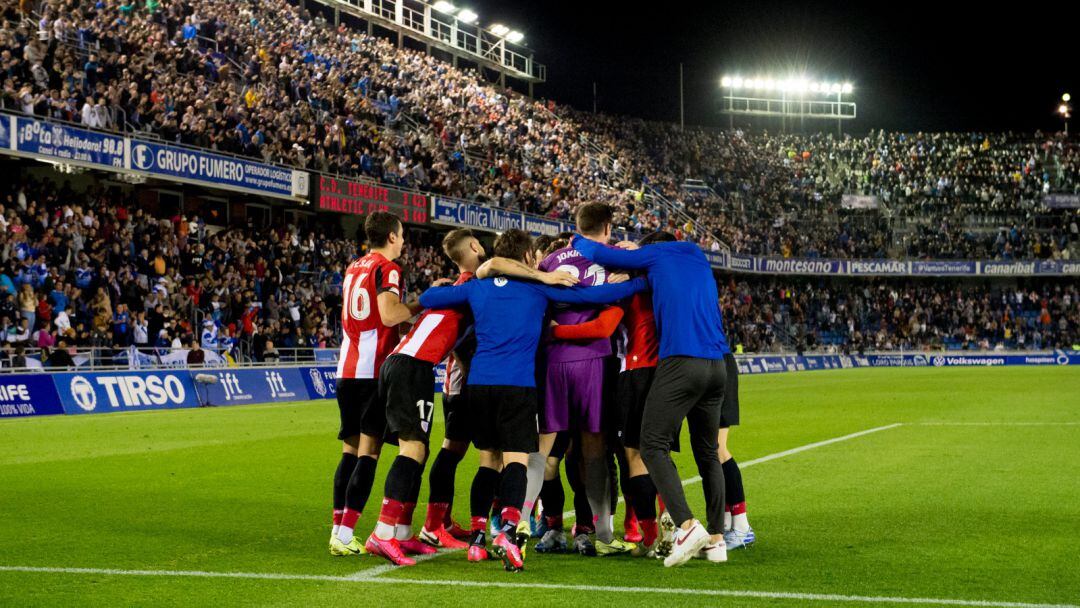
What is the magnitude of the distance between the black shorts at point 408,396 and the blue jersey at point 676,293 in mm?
1381

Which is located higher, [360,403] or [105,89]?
[105,89]

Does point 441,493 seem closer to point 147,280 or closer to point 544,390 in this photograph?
point 544,390

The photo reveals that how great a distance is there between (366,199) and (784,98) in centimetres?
5520

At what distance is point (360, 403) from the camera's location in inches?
326

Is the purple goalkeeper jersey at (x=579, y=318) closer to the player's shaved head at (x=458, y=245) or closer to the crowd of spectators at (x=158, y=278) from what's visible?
the player's shaved head at (x=458, y=245)

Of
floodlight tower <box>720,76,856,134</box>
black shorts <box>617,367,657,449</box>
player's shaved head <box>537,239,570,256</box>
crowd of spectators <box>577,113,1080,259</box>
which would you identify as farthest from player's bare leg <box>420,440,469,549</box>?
floodlight tower <box>720,76,856,134</box>

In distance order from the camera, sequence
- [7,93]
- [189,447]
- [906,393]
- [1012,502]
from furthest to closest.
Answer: [906,393]
[7,93]
[189,447]
[1012,502]

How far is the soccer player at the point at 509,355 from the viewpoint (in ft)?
25.3

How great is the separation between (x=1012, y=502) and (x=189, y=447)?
1092cm

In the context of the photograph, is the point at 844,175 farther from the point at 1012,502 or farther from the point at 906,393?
the point at 1012,502

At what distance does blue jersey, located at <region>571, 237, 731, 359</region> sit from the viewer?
309 inches

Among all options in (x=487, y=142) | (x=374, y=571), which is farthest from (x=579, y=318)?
(x=487, y=142)

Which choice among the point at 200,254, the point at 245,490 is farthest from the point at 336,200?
the point at 245,490

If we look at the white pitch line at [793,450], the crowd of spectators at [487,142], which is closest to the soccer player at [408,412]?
the white pitch line at [793,450]
